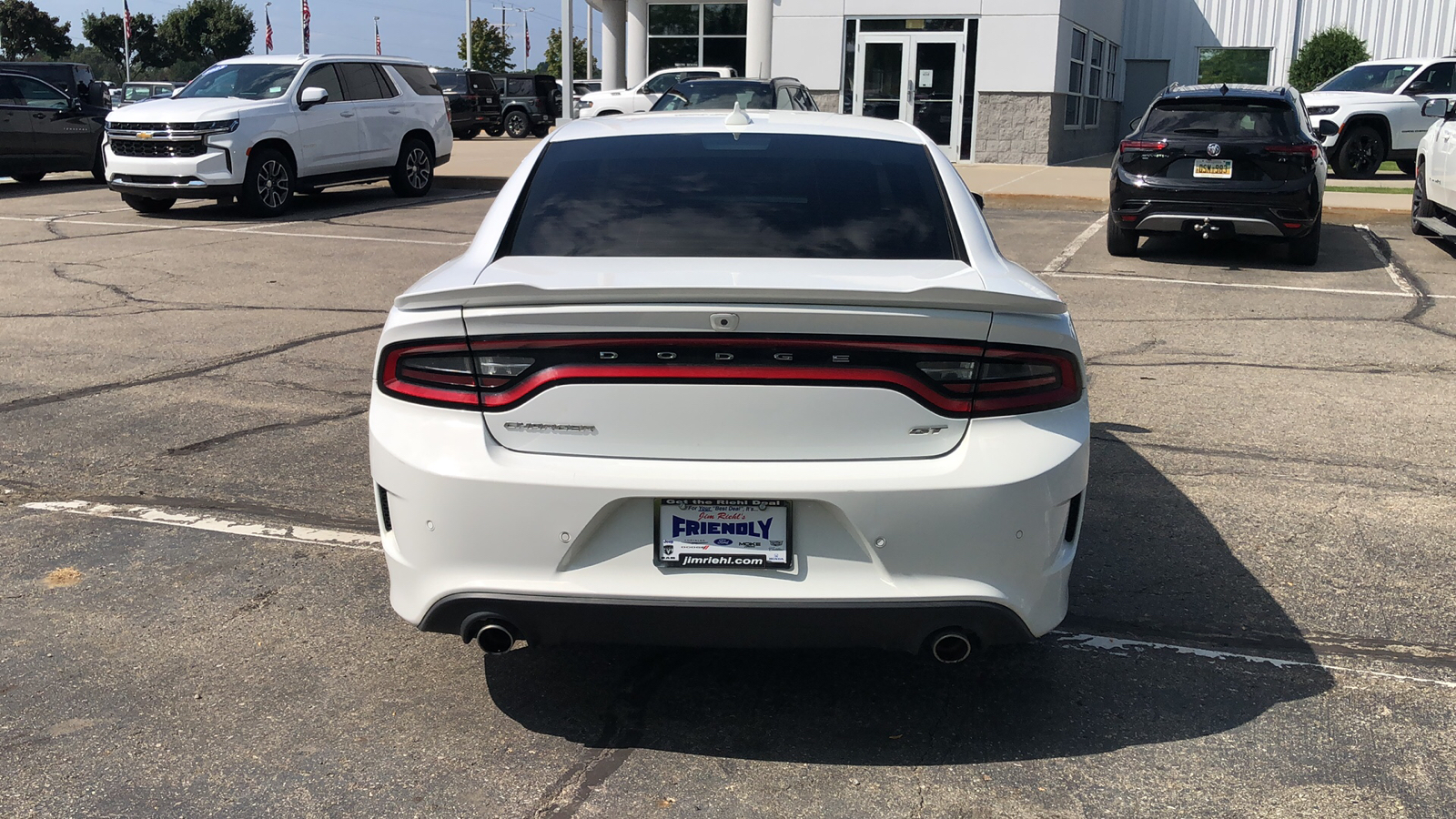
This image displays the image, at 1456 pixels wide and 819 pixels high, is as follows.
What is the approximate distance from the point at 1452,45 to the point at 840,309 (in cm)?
3798

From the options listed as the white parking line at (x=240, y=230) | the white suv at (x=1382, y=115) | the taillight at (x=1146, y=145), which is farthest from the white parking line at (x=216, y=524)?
the white suv at (x=1382, y=115)

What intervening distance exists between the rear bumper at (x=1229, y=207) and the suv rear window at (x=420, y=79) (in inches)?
423

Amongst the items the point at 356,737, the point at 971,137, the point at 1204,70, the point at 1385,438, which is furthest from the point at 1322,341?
the point at 1204,70

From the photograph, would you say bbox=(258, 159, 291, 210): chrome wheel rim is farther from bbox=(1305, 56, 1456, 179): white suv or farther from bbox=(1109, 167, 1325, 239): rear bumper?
bbox=(1305, 56, 1456, 179): white suv

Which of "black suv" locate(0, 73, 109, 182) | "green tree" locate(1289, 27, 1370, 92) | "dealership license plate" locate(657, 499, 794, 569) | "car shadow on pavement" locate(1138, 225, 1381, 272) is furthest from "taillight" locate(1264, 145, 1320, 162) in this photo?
"green tree" locate(1289, 27, 1370, 92)

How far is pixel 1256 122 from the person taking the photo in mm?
11867

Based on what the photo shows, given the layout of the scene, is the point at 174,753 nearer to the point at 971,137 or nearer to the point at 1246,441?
the point at 1246,441

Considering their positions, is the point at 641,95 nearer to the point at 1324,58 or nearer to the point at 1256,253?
the point at 1256,253

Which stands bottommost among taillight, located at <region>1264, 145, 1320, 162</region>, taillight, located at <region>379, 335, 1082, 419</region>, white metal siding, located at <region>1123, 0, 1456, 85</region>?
taillight, located at <region>379, 335, 1082, 419</region>

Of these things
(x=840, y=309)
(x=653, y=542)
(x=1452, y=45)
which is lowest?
(x=653, y=542)

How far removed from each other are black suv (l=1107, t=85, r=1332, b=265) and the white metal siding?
82.9 ft

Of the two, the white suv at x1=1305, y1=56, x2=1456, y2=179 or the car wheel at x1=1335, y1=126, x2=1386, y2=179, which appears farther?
the car wheel at x1=1335, y1=126, x2=1386, y2=179

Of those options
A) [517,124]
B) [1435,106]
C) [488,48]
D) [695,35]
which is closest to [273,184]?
[1435,106]

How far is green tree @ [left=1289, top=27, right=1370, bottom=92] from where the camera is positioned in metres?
33.4
